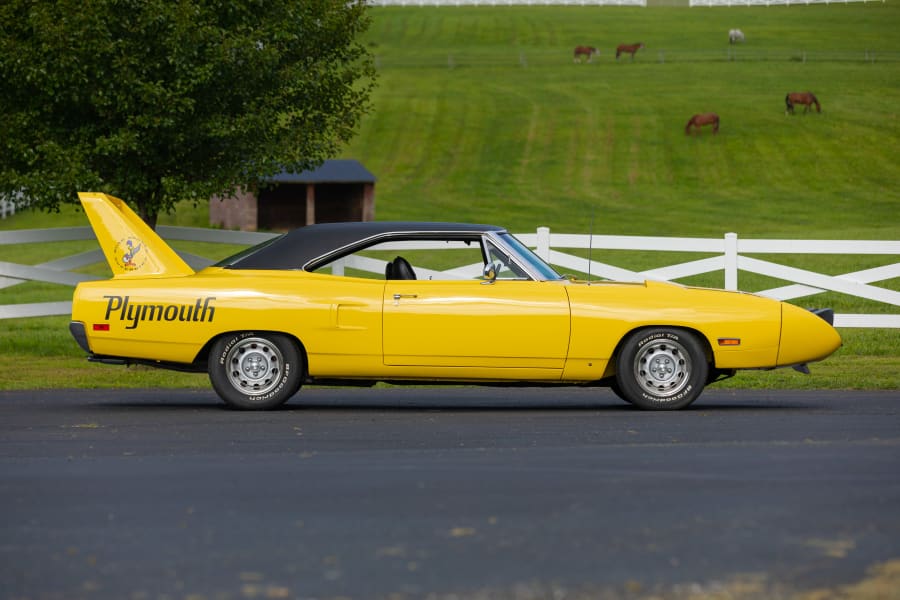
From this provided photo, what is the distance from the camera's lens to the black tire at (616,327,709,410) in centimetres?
1166

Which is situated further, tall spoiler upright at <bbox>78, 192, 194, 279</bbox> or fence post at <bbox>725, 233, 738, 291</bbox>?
fence post at <bbox>725, 233, 738, 291</bbox>

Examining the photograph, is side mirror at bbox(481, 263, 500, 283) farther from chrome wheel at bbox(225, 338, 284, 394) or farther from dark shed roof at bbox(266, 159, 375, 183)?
dark shed roof at bbox(266, 159, 375, 183)

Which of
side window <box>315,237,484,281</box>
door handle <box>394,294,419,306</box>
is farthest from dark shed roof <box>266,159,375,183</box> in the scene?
door handle <box>394,294,419,306</box>

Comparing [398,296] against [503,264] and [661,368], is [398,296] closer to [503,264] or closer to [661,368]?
[503,264]

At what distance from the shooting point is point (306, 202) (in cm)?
5191

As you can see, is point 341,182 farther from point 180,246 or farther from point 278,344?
point 278,344

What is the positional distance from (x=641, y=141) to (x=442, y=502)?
211 feet

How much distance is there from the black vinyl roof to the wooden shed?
1448 inches

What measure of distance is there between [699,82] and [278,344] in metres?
74.9

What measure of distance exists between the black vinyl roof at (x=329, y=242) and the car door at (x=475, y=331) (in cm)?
65

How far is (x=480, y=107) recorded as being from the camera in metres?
77.9

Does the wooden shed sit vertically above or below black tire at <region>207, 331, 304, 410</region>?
above

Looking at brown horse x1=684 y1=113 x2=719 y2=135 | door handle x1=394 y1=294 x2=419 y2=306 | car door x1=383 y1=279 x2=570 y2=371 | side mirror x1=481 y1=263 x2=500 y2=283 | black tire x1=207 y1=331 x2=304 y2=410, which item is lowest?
black tire x1=207 y1=331 x2=304 y2=410

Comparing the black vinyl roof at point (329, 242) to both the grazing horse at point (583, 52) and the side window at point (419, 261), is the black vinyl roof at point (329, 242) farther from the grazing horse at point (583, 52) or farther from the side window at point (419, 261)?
the grazing horse at point (583, 52)
